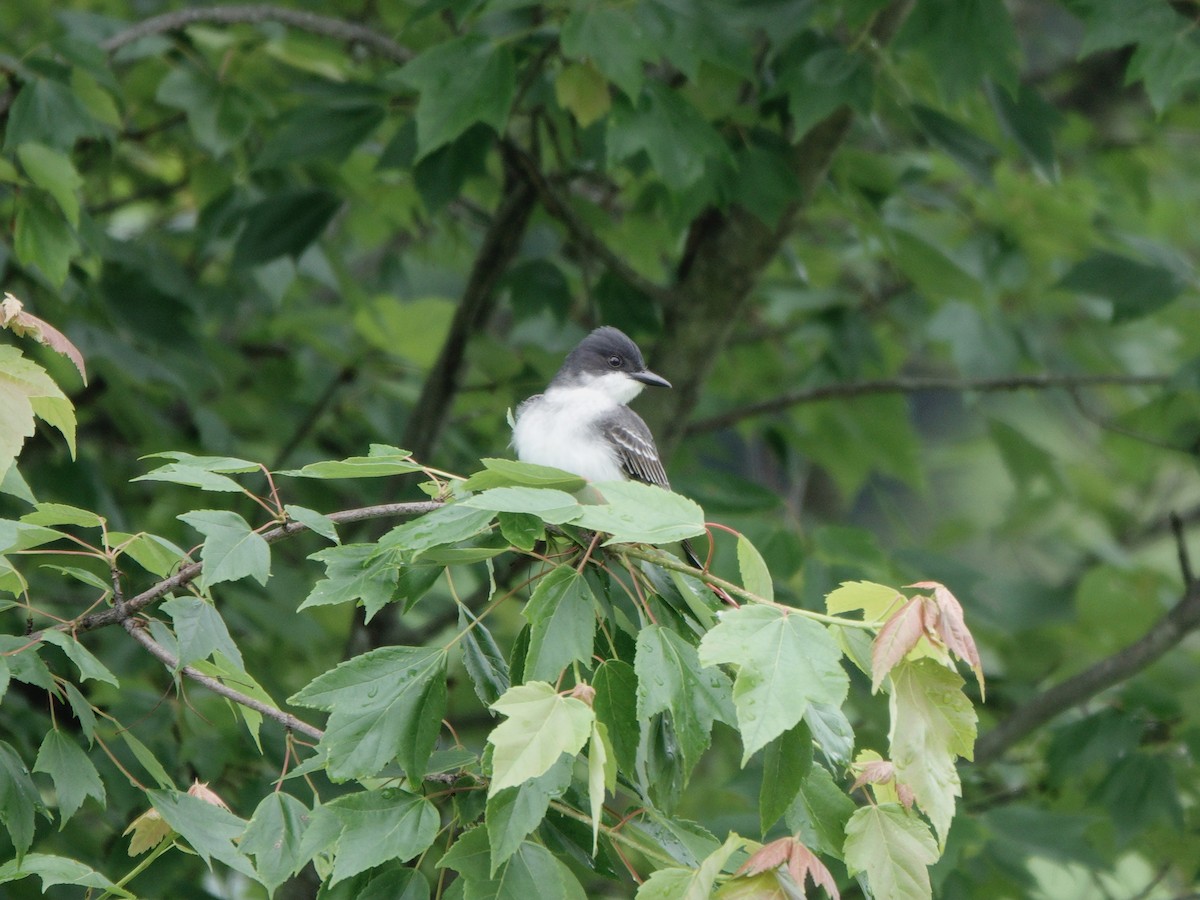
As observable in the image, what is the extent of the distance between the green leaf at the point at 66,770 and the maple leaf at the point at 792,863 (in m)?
1.40

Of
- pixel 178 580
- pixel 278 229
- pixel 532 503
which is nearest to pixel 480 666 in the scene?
pixel 532 503

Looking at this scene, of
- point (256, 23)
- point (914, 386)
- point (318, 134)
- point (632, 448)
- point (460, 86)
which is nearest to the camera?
point (460, 86)

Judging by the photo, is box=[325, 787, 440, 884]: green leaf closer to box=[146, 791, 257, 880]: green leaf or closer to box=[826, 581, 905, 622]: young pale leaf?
box=[146, 791, 257, 880]: green leaf

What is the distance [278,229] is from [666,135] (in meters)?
1.86

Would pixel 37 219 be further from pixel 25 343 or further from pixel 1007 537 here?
pixel 1007 537

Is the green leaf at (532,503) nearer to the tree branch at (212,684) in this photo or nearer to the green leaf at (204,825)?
the tree branch at (212,684)

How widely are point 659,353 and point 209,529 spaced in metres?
3.50

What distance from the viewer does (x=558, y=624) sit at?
2.50 metres

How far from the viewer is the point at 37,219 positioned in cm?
416

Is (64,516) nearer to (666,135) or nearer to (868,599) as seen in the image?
(868,599)

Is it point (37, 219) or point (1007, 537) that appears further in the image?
point (1007, 537)

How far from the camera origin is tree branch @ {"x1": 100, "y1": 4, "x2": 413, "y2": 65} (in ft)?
16.0

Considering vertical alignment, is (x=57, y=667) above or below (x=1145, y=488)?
above

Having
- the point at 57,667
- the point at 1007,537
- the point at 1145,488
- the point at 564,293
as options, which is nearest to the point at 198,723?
the point at 57,667
